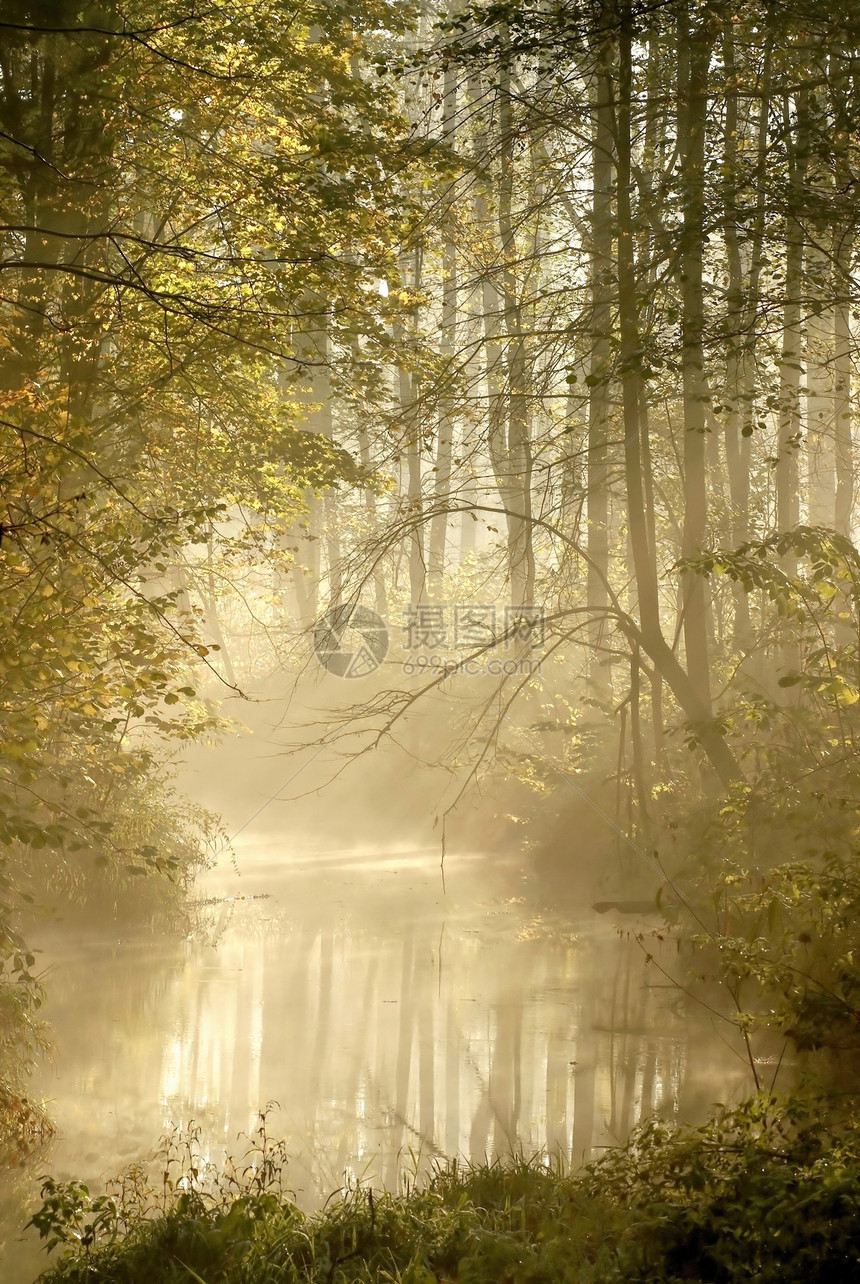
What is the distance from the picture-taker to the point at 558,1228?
445 centimetres

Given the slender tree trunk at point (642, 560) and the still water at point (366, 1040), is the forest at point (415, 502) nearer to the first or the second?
the slender tree trunk at point (642, 560)

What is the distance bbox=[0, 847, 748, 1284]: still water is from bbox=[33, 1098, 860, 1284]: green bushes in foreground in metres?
0.67

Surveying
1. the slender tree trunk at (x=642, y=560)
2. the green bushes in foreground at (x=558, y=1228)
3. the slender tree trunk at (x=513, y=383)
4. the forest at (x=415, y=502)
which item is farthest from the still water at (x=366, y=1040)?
the slender tree trunk at (x=513, y=383)

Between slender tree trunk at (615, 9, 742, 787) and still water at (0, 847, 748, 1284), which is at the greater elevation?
slender tree trunk at (615, 9, 742, 787)

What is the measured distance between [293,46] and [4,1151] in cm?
687

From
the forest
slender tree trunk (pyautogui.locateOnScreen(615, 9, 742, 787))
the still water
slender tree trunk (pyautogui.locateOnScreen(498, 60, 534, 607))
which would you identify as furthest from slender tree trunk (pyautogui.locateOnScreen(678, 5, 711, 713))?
the still water

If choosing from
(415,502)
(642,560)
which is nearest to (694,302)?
(642,560)

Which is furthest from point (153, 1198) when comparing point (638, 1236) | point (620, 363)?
point (620, 363)

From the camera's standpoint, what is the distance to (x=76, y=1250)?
4555mm

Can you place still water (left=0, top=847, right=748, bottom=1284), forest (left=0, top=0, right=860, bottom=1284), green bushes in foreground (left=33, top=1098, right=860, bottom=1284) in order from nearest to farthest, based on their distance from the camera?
green bushes in foreground (left=33, top=1098, right=860, bottom=1284) → forest (left=0, top=0, right=860, bottom=1284) → still water (left=0, top=847, right=748, bottom=1284)

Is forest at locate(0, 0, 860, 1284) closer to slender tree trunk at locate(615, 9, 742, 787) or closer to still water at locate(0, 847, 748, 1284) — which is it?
slender tree trunk at locate(615, 9, 742, 787)

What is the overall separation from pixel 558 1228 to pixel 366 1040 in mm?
4014

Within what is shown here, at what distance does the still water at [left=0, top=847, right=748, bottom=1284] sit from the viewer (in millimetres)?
6363

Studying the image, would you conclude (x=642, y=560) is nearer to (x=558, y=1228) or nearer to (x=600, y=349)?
(x=600, y=349)
